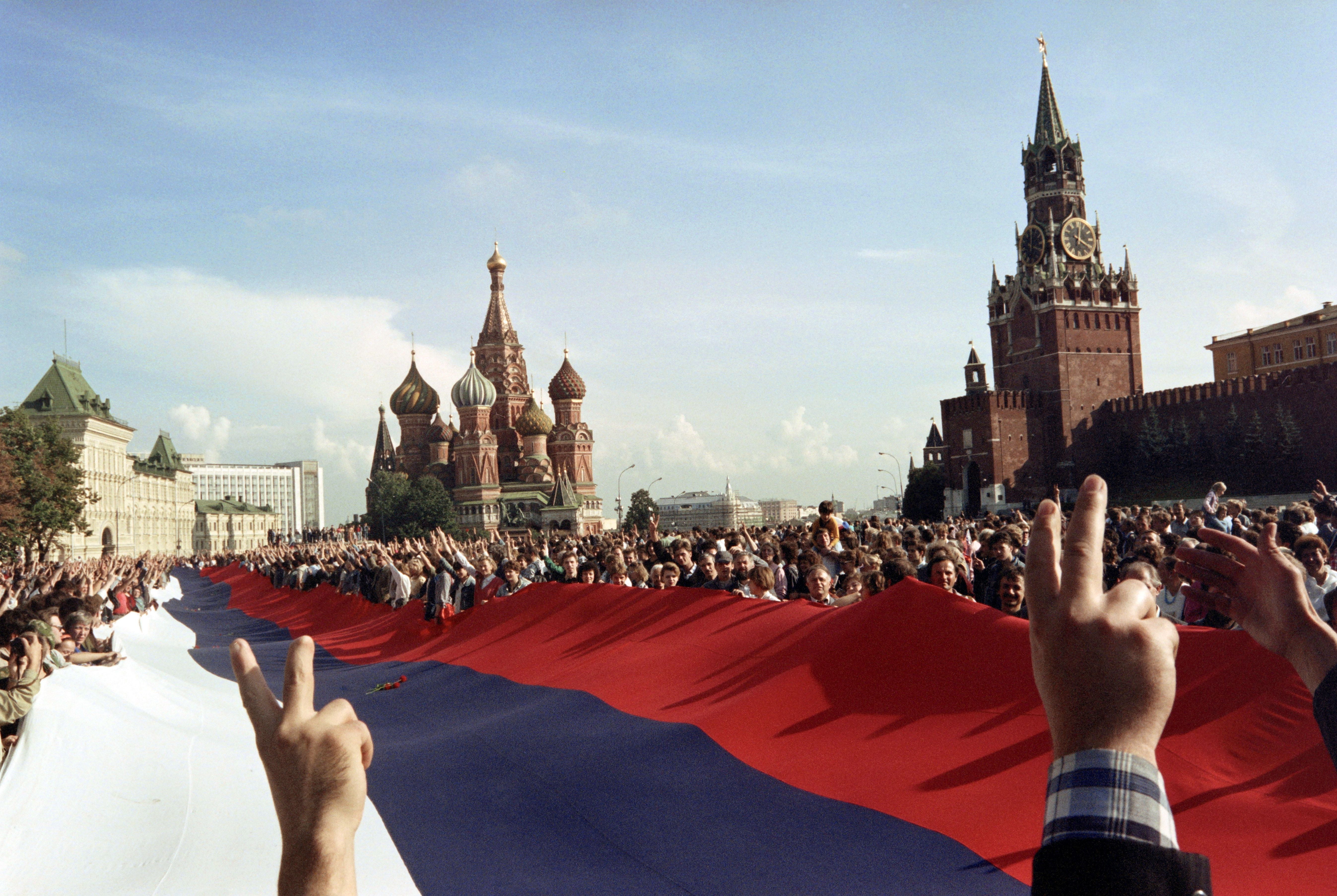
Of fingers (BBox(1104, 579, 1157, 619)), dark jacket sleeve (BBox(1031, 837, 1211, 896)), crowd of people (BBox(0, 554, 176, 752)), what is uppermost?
fingers (BBox(1104, 579, 1157, 619))

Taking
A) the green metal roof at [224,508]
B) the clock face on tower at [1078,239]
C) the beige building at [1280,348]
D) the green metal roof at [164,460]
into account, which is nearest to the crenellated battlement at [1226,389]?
the beige building at [1280,348]

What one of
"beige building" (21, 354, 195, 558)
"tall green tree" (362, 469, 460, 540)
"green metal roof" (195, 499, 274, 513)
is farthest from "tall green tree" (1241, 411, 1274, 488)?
"green metal roof" (195, 499, 274, 513)

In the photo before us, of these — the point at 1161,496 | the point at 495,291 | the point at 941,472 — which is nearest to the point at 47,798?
the point at 1161,496

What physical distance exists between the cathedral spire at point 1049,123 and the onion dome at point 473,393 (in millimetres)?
54580

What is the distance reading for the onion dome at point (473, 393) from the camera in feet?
338

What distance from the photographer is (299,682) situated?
1298 mm

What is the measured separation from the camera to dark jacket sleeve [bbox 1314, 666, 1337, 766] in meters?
1.47

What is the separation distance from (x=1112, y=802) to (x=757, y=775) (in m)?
4.94

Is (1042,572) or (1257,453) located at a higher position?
(1257,453)

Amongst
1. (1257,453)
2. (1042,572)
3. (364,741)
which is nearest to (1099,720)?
(1042,572)

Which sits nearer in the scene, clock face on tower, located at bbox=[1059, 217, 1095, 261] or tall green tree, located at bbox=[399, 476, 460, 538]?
clock face on tower, located at bbox=[1059, 217, 1095, 261]

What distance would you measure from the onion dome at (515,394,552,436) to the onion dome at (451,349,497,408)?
12.3ft

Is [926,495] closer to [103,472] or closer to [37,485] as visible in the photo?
[37,485]

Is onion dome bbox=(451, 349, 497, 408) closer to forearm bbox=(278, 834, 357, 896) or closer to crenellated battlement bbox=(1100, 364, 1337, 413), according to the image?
crenellated battlement bbox=(1100, 364, 1337, 413)
